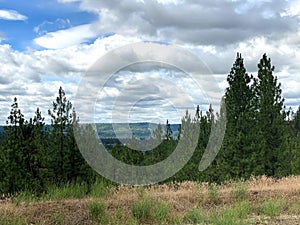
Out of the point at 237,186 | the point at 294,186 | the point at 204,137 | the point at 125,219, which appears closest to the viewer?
the point at 125,219

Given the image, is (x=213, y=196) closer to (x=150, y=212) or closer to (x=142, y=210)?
(x=150, y=212)

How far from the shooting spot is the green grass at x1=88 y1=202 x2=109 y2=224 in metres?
8.51

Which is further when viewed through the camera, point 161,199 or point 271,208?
point 161,199

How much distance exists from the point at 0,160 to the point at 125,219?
1594 centimetres

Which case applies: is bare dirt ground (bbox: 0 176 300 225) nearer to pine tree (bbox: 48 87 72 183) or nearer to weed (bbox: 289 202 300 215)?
weed (bbox: 289 202 300 215)

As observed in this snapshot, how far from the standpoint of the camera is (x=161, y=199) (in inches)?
405

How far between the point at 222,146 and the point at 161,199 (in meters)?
16.5

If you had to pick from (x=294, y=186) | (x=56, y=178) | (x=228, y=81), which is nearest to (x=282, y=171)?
(x=228, y=81)

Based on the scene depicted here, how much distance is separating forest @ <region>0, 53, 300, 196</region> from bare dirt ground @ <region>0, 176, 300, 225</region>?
984 centimetres

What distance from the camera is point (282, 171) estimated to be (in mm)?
28125

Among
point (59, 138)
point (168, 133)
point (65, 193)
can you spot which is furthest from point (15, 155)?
point (168, 133)

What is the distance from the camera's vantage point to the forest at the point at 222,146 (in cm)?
2223

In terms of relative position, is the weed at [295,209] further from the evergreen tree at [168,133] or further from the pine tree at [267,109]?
the evergreen tree at [168,133]

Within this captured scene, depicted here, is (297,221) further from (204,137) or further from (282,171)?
(204,137)
